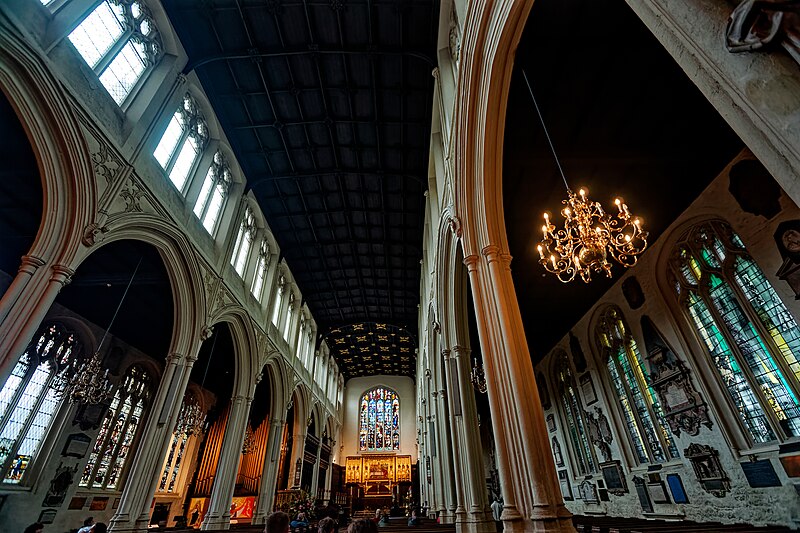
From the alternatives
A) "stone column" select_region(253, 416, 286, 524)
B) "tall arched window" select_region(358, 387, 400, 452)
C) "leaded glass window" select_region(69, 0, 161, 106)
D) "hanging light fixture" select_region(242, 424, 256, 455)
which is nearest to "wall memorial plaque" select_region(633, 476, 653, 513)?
"stone column" select_region(253, 416, 286, 524)

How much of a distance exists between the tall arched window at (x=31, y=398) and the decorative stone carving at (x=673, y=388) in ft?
42.1

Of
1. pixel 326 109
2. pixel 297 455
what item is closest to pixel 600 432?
pixel 326 109

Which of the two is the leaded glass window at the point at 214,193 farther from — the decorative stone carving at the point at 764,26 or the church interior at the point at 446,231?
the decorative stone carving at the point at 764,26

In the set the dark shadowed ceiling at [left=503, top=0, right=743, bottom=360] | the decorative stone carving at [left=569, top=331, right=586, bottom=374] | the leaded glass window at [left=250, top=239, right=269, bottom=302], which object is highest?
the leaded glass window at [left=250, top=239, right=269, bottom=302]

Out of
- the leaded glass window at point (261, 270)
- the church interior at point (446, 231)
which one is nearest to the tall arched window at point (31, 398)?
the church interior at point (446, 231)

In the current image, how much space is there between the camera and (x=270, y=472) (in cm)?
1305

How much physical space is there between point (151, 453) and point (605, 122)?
10022mm

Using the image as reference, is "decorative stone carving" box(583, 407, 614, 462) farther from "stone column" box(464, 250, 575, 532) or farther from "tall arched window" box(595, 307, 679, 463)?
"stone column" box(464, 250, 575, 532)

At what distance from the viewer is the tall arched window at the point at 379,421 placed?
25609 mm

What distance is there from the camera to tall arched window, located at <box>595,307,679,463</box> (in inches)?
325

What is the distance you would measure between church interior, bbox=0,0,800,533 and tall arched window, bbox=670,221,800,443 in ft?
0.14

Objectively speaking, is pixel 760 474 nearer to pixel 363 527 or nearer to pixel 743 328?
pixel 743 328

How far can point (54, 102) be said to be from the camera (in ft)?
16.8

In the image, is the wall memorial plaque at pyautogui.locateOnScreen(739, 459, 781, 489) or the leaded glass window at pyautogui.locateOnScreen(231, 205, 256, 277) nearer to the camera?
the wall memorial plaque at pyautogui.locateOnScreen(739, 459, 781, 489)
